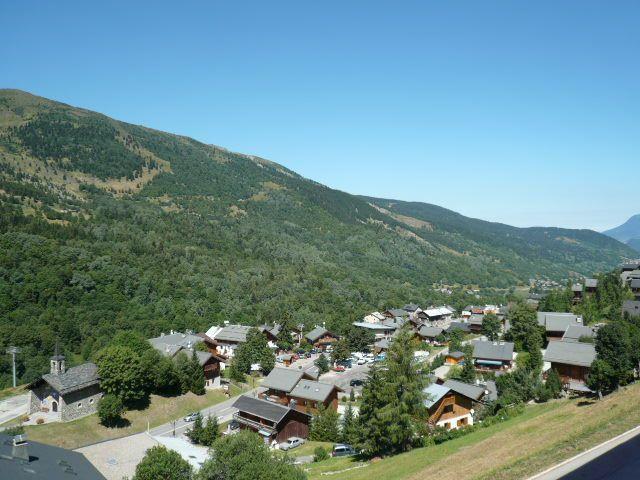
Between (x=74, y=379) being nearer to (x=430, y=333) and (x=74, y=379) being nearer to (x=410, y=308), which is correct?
(x=430, y=333)

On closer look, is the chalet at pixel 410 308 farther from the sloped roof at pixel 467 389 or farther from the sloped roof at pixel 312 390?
the sloped roof at pixel 467 389

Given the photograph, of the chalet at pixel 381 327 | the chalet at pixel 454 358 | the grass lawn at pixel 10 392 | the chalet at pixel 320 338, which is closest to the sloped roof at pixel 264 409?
the grass lawn at pixel 10 392

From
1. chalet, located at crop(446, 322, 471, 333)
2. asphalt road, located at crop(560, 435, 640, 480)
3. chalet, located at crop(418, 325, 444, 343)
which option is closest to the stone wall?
asphalt road, located at crop(560, 435, 640, 480)

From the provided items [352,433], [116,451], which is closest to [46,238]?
[116,451]

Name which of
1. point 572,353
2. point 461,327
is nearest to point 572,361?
point 572,353

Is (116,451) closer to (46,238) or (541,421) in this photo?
(541,421)

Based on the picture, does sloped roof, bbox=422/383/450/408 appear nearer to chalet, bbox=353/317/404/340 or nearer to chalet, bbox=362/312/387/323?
chalet, bbox=353/317/404/340
